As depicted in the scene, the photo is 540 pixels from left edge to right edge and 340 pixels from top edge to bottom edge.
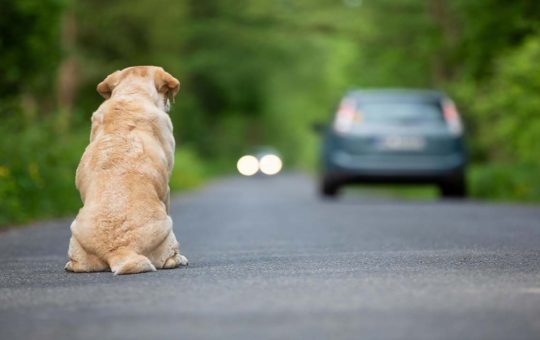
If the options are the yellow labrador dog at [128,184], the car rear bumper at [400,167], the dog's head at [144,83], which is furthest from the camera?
the car rear bumper at [400,167]

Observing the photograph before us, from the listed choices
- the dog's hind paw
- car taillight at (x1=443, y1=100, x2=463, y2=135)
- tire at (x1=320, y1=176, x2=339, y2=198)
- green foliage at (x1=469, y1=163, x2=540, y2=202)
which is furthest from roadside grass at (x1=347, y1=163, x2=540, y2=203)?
the dog's hind paw

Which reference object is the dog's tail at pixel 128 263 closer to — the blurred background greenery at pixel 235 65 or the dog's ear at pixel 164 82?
the dog's ear at pixel 164 82

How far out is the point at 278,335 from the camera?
4.80 m

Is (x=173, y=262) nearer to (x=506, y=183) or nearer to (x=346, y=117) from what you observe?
(x=346, y=117)

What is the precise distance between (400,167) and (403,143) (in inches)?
15.9

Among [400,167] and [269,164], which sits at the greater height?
[400,167]

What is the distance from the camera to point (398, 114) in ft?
61.6

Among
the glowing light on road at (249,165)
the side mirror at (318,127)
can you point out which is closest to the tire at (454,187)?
the side mirror at (318,127)

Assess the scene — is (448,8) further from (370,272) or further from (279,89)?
(279,89)

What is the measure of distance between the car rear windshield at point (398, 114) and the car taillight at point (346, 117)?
0.09 metres

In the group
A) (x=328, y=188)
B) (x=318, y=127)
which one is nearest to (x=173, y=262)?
(x=328, y=188)

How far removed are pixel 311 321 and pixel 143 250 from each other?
2.44 meters

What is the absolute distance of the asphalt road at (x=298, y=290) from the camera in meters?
5.00

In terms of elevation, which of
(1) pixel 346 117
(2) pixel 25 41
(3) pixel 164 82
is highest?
(2) pixel 25 41
